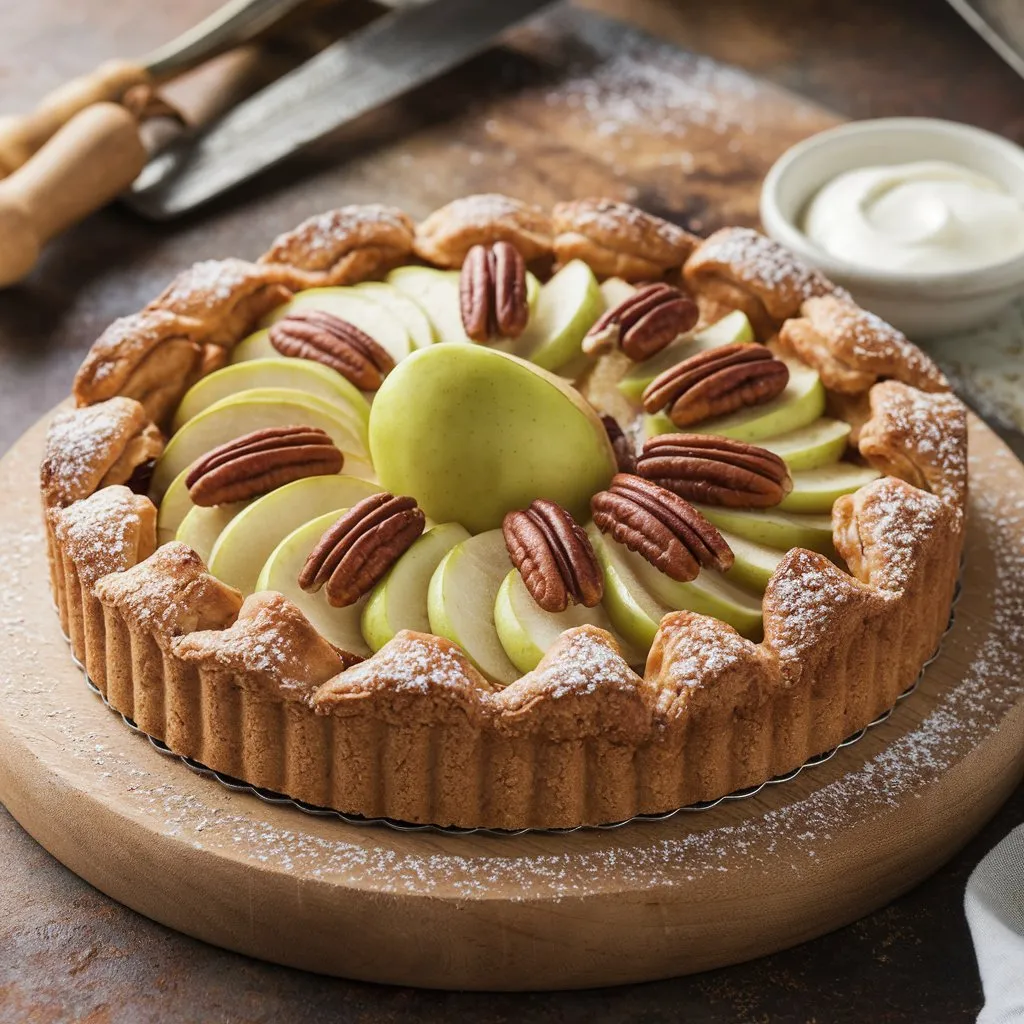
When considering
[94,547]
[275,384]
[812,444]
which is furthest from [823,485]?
[94,547]

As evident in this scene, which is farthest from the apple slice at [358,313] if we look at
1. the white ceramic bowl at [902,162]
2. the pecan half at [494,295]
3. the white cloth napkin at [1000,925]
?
the white cloth napkin at [1000,925]

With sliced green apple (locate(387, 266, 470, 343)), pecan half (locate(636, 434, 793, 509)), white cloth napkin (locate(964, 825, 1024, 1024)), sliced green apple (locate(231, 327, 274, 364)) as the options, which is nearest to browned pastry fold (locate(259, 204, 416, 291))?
sliced green apple (locate(387, 266, 470, 343))

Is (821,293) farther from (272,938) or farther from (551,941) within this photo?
(272,938)

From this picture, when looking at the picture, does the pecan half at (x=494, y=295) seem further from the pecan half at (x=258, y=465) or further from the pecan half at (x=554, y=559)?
the pecan half at (x=554, y=559)

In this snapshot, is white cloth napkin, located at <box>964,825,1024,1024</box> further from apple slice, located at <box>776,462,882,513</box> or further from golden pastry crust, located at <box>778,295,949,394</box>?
golden pastry crust, located at <box>778,295,949,394</box>

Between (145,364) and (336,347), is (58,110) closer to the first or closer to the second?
(145,364)

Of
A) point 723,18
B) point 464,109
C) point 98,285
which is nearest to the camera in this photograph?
point 98,285

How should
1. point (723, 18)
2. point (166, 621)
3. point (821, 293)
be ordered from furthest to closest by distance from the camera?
point (723, 18) → point (821, 293) → point (166, 621)

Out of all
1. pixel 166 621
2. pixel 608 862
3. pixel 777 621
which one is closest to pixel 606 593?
pixel 777 621
